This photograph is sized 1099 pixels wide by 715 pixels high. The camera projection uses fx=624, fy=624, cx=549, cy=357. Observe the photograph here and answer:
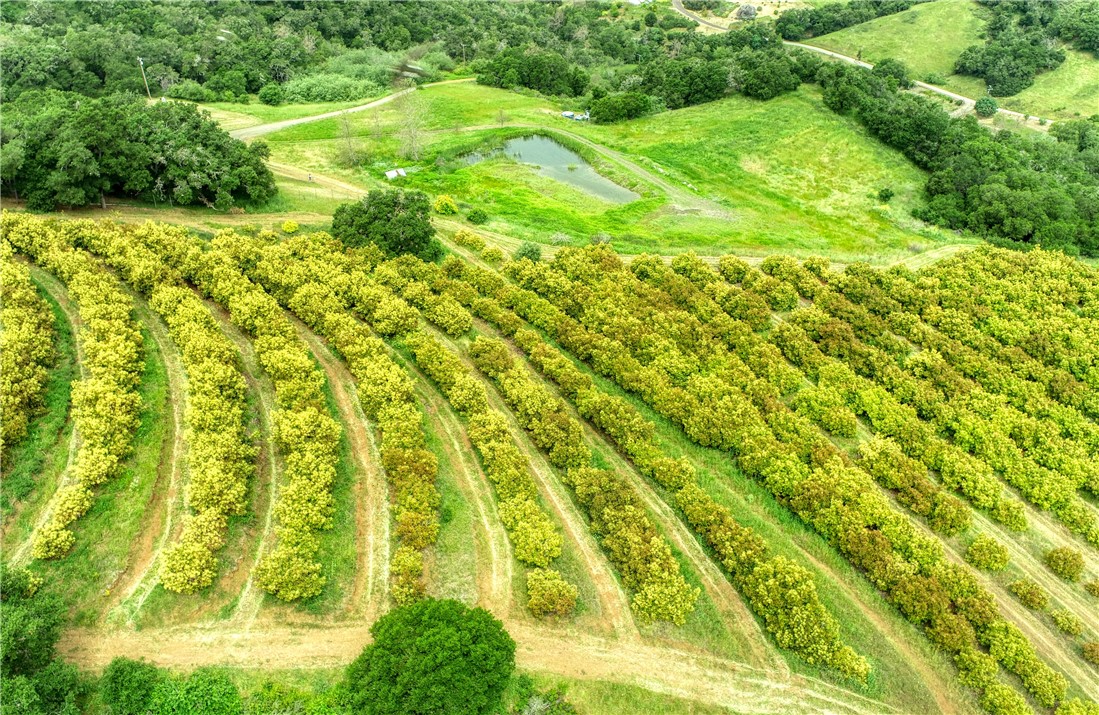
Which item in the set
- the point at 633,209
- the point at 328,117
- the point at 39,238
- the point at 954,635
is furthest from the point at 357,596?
the point at 328,117

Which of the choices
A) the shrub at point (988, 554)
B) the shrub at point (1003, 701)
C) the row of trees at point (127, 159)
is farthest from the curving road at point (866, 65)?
the row of trees at point (127, 159)

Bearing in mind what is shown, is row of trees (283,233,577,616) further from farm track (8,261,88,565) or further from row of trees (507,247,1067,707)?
farm track (8,261,88,565)

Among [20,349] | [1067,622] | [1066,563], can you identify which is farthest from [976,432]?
[20,349]

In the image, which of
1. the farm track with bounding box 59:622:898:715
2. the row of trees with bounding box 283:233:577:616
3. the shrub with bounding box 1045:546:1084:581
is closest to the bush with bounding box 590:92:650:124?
the row of trees with bounding box 283:233:577:616

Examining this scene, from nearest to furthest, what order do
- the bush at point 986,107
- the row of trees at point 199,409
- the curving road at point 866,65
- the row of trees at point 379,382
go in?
the row of trees at point 199,409 < the row of trees at point 379,382 < the bush at point 986,107 < the curving road at point 866,65

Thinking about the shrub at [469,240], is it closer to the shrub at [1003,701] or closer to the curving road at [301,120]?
the curving road at [301,120]

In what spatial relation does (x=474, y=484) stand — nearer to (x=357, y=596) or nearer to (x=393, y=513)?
(x=393, y=513)

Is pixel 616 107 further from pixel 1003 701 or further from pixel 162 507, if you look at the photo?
pixel 1003 701
